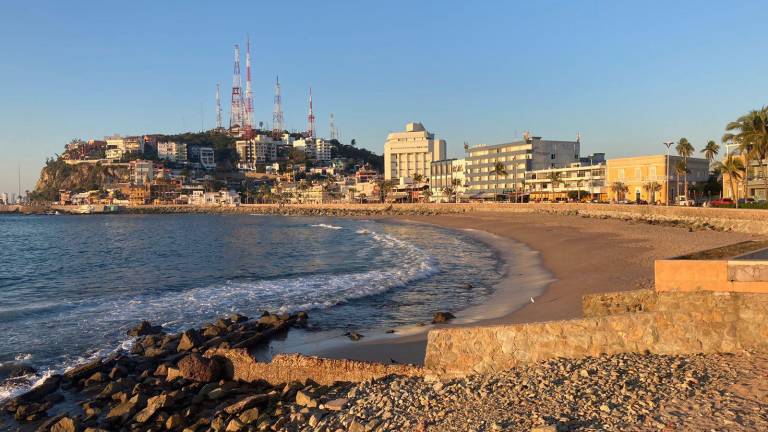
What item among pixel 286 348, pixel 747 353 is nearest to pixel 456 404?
pixel 747 353

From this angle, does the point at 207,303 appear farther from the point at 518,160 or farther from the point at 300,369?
the point at 518,160

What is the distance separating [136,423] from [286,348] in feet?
17.5

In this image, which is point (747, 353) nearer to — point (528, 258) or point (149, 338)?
point (149, 338)

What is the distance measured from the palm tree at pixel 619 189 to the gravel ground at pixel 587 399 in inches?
3058

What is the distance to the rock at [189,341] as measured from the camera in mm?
14863

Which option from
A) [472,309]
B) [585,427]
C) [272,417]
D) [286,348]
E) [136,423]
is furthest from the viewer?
[472,309]

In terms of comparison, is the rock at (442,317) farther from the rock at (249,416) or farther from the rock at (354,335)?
the rock at (249,416)

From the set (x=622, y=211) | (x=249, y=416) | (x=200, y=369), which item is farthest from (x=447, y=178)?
(x=249, y=416)

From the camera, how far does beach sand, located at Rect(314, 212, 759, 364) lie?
1483 centimetres

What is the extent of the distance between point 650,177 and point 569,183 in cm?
2553

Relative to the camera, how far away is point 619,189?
261 feet

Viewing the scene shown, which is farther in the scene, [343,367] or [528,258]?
[528,258]

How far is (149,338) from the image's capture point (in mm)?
15844

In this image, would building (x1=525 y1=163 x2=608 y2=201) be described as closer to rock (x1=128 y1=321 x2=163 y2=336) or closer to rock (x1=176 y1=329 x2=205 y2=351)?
rock (x1=128 y1=321 x2=163 y2=336)
